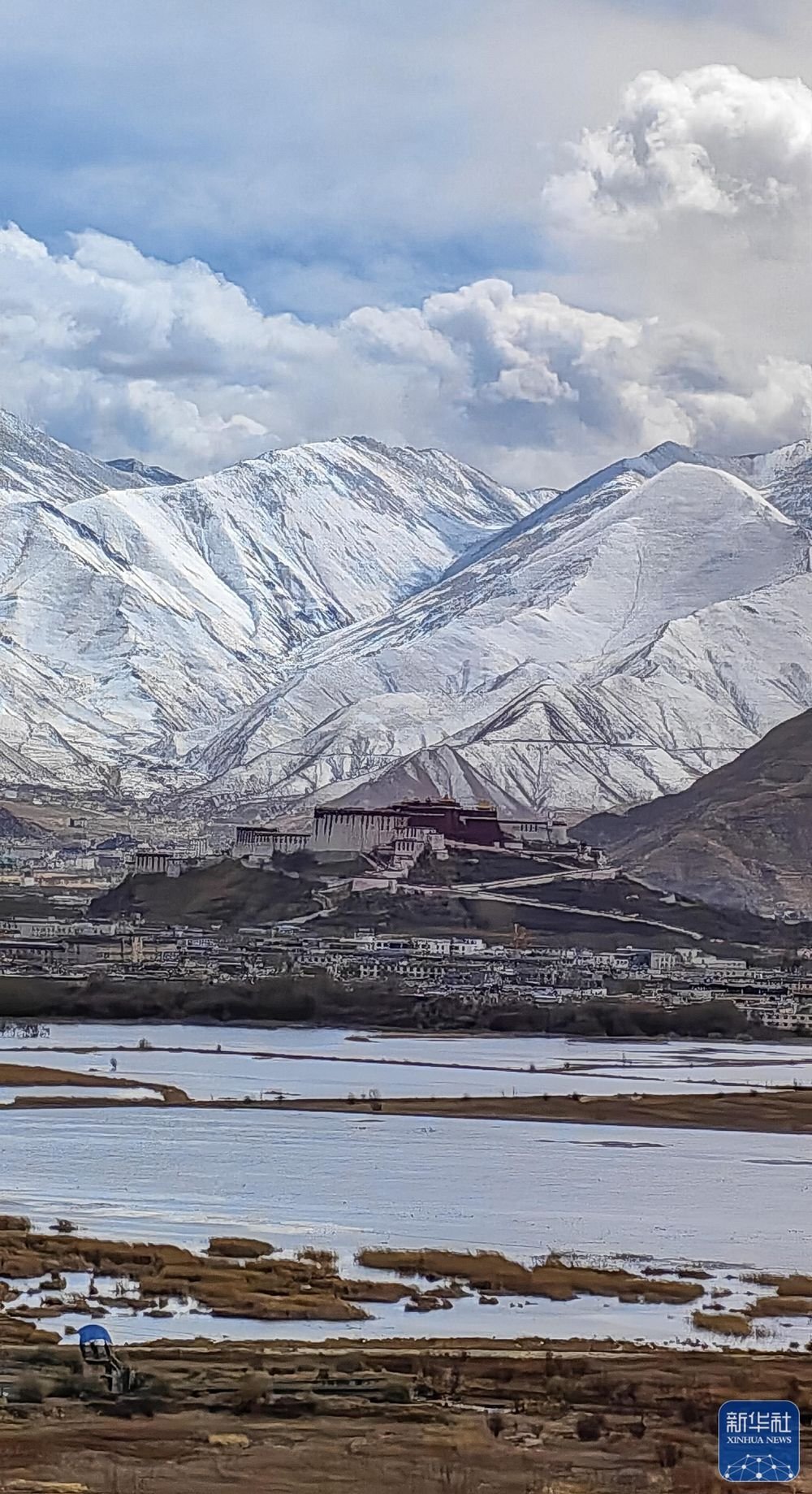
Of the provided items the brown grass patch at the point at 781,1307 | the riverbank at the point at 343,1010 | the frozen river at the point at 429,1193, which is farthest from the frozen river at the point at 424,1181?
the riverbank at the point at 343,1010

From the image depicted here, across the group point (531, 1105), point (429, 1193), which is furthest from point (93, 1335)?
point (531, 1105)

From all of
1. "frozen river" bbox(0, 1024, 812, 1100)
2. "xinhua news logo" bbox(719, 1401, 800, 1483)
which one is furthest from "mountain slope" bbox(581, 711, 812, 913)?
"xinhua news logo" bbox(719, 1401, 800, 1483)

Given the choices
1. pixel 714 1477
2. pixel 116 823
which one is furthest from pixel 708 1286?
pixel 116 823

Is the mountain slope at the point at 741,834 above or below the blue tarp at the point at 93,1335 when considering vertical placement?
above

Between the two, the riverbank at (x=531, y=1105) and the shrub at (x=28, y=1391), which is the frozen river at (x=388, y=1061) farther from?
the shrub at (x=28, y=1391)

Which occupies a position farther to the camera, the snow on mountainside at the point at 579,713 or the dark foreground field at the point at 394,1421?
the snow on mountainside at the point at 579,713

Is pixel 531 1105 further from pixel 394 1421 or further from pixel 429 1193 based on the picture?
pixel 394 1421

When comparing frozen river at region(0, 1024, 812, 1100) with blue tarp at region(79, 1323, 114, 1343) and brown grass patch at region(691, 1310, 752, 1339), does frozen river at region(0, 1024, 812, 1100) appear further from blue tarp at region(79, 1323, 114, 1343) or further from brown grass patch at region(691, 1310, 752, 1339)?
blue tarp at region(79, 1323, 114, 1343)
